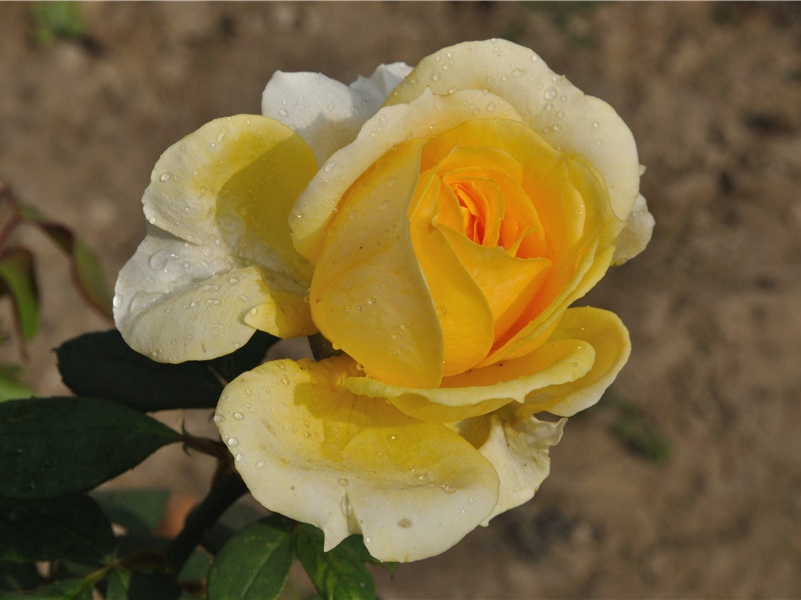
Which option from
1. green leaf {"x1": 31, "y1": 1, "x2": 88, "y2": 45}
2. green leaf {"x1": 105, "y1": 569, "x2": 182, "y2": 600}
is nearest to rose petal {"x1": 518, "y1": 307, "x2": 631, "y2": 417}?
green leaf {"x1": 105, "y1": 569, "x2": 182, "y2": 600}

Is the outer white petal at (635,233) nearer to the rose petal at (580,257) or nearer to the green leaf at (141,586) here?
the rose petal at (580,257)

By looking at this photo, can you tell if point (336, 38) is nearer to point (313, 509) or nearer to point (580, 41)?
point (580, 41)

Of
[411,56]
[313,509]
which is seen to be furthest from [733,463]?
[313,509]

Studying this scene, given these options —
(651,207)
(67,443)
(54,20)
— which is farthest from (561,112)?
(54,20)

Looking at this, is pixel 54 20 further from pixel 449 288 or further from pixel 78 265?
pixel 449 288

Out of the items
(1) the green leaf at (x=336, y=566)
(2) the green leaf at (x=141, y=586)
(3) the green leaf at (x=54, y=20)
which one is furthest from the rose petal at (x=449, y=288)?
(3) the green leaf at (x=54, y=20)

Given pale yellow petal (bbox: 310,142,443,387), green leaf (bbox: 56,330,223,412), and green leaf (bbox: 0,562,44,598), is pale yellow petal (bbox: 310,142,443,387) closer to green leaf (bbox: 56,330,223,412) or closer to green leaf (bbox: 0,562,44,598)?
green leaf (bbox: 56,330,223,412)
